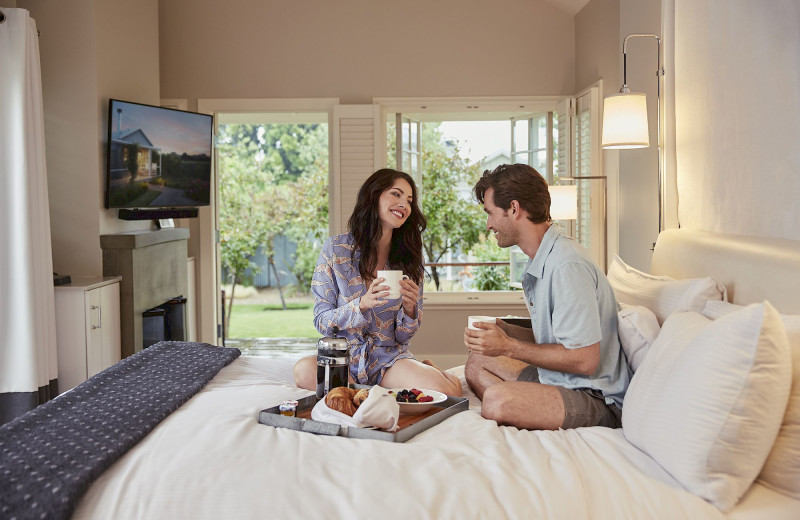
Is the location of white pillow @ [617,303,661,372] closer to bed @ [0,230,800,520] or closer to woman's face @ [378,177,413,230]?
bed @ [0,230,800,520]

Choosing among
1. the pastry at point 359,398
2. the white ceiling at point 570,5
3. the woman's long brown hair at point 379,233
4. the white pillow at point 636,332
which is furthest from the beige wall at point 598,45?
the pastry at point 359,398

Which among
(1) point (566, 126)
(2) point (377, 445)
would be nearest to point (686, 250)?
(2) point (377, 445)

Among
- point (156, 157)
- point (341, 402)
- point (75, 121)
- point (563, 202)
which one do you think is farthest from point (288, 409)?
point (156, 157)

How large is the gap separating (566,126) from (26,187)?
3521 millimetres

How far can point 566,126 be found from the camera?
5.59 metres

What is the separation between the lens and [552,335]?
8.05 feet

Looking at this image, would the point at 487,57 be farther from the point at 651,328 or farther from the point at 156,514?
the point at 156,514

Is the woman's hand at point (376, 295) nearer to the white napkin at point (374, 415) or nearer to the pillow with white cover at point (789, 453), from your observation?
the white napkin at point (374, 415)

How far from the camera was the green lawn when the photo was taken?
8969mm

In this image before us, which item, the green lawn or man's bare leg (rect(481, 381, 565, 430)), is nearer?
man's bare leg (rect(481, 381, 565, 430))

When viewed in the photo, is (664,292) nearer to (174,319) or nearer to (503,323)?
(503,323)

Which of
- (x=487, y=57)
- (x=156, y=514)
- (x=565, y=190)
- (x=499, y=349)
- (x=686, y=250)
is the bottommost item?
(x=156, y=514)

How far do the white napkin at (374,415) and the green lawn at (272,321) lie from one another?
21.9 ft

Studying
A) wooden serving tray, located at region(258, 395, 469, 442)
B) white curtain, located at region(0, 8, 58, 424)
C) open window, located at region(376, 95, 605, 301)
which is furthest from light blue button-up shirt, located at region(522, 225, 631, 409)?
white curtain, located at region(0, 8, 58, 424)
